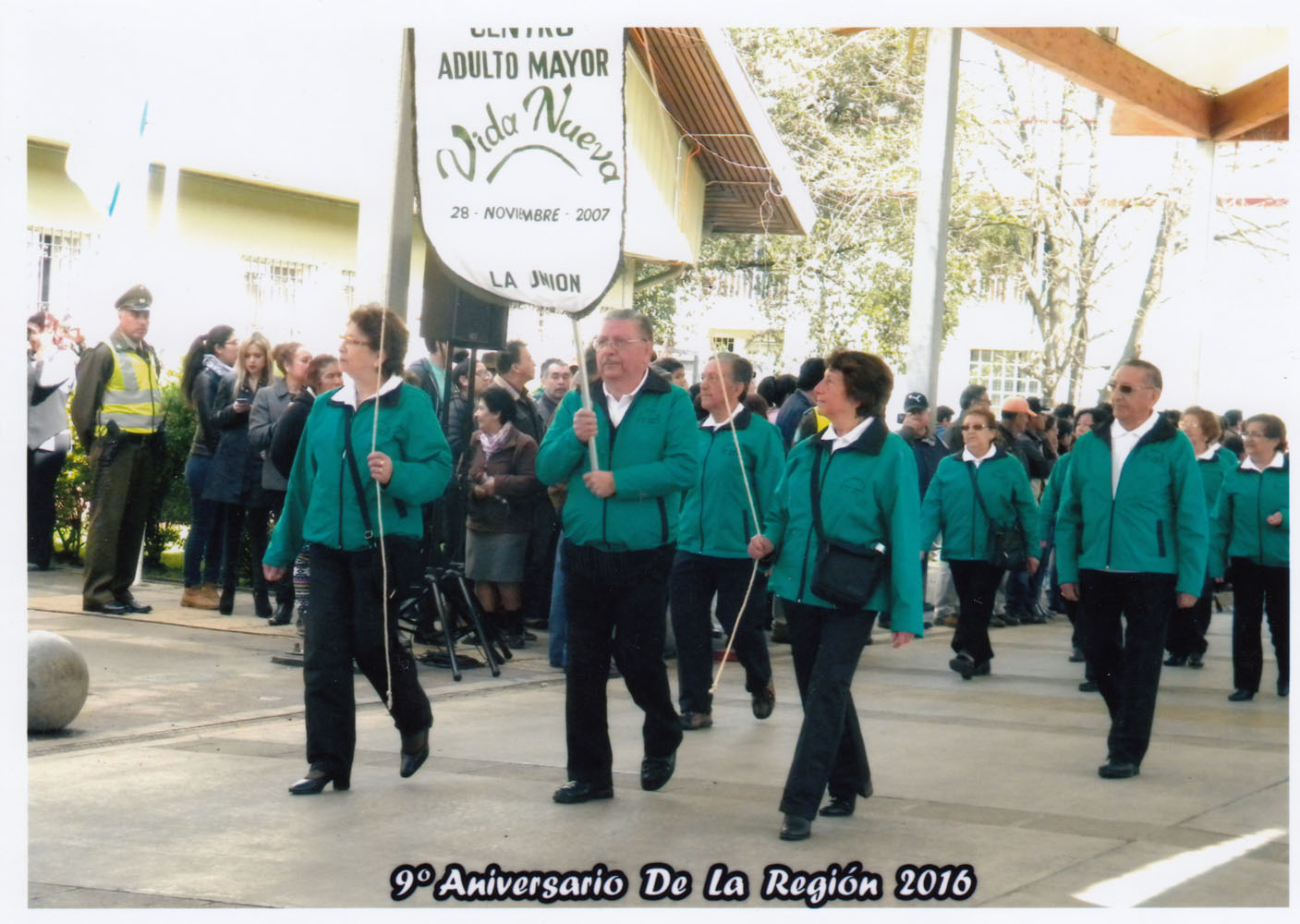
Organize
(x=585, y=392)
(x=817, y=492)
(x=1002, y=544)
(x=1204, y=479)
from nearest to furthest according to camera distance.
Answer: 1. (x=817, y=492)
2. (x=585, y=392)
3. (x=1002, y=544)
4. (x=1204, y=479)

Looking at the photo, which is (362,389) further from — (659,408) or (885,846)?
(885,846)

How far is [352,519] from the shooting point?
6926 mm

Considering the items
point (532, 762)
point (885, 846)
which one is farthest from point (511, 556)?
point (885, 846)

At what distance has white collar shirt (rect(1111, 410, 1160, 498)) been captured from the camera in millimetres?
8125

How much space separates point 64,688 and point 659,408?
2.99 meters

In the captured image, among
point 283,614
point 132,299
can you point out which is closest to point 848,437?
point 283,614

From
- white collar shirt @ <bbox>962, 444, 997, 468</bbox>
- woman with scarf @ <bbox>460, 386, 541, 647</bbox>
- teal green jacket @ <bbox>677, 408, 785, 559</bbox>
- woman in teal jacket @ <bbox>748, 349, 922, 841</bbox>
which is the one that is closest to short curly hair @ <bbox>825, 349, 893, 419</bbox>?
woman in teal jacket @ <bbox>748, 349, 922, 841</bbox>

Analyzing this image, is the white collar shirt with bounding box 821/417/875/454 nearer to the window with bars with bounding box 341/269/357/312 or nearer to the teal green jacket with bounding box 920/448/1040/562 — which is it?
the teal green jacket with bounding box 920/448/1040/562

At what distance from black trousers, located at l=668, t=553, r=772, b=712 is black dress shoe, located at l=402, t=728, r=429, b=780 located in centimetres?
192

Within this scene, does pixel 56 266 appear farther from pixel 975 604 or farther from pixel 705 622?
pixel 705 622

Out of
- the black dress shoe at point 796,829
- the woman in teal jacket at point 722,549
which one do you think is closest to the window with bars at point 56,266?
the woman in teal jacket at point 722,549

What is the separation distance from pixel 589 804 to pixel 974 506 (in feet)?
17.7

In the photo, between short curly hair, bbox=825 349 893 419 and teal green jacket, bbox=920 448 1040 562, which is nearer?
short curly hair, bbox=825 349 893 419

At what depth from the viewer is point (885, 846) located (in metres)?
6.38
